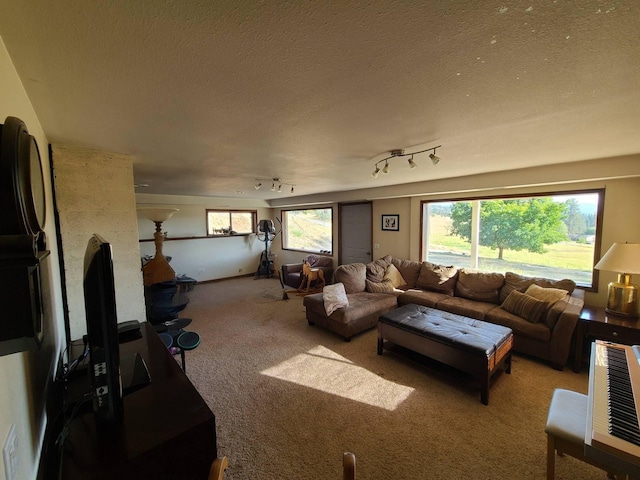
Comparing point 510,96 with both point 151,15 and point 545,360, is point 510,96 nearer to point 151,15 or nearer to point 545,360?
point 151,15

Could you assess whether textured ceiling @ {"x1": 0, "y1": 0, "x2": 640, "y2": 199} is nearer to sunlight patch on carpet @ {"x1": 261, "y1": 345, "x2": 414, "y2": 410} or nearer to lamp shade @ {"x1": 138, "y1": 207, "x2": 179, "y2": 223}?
lamp shade @ {"x1": 138, "y1": 207, "x2": 179, "y2": 223}

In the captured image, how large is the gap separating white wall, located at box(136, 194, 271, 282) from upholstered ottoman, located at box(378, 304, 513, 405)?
538 cm

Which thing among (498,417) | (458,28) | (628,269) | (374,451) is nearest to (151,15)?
(458,28)

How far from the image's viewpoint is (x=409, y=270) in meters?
4.69

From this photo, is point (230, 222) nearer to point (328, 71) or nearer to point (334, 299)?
point (334, 299)

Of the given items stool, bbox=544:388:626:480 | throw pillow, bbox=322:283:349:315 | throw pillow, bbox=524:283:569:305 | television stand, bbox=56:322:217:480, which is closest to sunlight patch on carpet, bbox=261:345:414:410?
throw pillow, bbox=322:283:349:315

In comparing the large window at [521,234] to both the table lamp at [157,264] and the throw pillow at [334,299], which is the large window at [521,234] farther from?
the table lamp at [157,264]

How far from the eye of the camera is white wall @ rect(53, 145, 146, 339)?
2209mm

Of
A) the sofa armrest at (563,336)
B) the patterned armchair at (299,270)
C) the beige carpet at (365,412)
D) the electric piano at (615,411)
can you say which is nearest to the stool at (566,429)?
the electric piano at (615,411)

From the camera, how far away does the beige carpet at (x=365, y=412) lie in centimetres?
170

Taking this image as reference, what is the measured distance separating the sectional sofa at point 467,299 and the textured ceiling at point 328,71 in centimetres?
180

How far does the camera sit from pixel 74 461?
0.85 meters

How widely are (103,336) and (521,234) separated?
476cm

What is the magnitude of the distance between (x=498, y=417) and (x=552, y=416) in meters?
0.75
